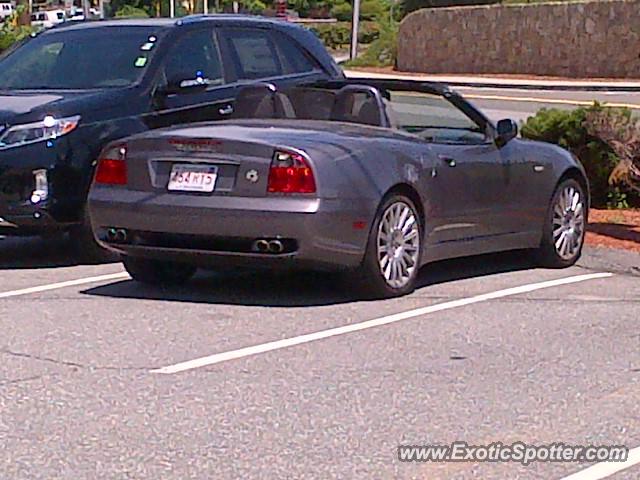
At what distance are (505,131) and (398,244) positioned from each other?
1529 millimetres

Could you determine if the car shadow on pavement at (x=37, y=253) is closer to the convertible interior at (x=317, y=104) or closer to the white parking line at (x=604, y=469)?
the convertible interior at (x=317, y=104)

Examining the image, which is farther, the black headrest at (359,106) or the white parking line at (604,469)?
the black headrest at (359,106)

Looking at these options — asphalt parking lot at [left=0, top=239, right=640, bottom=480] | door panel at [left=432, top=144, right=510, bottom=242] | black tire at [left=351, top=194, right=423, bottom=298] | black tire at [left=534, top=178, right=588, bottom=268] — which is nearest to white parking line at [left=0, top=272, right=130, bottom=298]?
asphalt parking lot at [left=0, top=239, right=640, bottom=480]

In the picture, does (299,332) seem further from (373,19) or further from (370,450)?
(373,19)

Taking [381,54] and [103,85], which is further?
[381,54]

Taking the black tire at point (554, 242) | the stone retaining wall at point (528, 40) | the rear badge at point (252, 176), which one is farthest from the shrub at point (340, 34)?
the rear badge at point (252, 176)

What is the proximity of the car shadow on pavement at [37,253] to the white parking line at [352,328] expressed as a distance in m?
2.98

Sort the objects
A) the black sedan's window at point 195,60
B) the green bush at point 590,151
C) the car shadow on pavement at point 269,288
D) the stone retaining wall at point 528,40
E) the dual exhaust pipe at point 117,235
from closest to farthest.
Answer: the dual exhaust pipe at point 117,235 → the car shadow on pavement at point 269,288 → the black sedan's window at point 195,60 → the green bush at point 590,151 → the stone retaining wall at point 528,40

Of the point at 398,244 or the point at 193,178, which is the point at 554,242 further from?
the point at 193,178

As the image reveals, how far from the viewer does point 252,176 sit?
874 cm

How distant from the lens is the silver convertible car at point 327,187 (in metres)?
8.70

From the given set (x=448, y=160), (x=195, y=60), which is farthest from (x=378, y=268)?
(x=195, y=60)

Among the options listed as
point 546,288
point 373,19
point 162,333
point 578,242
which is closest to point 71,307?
point 162,333

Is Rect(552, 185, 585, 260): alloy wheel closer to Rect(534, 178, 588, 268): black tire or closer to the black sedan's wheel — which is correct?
Rect(534, 178, 588, 268): black tire
